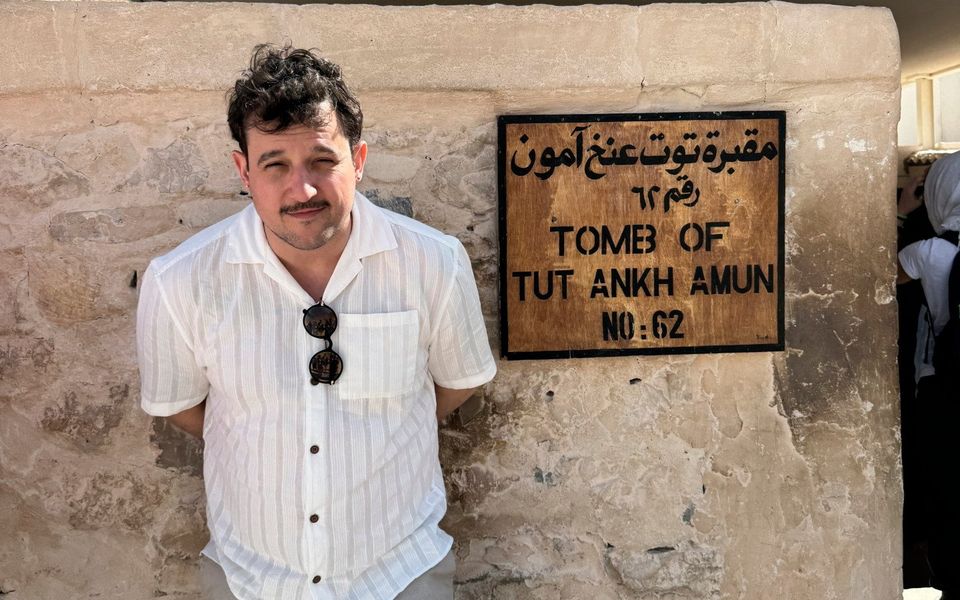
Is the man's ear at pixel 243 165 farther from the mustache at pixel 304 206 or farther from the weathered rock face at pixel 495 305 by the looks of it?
the weathered rock face at pixel 495 305

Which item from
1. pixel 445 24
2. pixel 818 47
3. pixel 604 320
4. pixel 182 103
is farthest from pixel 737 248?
pixel 182 103

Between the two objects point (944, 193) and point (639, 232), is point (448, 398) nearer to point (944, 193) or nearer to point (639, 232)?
point (639, 232)

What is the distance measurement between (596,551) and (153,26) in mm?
2055

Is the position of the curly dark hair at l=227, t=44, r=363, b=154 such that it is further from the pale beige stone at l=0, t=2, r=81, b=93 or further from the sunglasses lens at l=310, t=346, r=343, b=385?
the pale beige stone at l=0, t=2, r=81, b=93

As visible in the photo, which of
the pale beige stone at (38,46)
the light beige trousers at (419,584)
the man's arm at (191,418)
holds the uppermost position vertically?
the pale beige stone at (38,46)

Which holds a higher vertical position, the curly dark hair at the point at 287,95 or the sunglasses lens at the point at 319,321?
the curly dark hair at the point at 287,95

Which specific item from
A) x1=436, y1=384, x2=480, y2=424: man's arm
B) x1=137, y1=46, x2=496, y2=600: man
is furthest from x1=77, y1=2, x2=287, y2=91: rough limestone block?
x1=436, y1=384, x2=480, y2=424: man's arm

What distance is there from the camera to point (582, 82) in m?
2.57

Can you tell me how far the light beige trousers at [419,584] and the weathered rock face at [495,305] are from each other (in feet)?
1.68

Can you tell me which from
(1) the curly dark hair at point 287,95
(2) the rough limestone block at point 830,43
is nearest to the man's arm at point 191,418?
(1) the curly dark hair at point 287,95

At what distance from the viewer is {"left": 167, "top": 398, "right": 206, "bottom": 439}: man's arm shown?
2166 mm

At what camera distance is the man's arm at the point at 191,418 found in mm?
2166

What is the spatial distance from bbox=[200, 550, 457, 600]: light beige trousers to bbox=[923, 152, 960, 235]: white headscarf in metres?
2.37

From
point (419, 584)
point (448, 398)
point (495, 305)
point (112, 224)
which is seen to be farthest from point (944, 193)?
point (112, 224)
